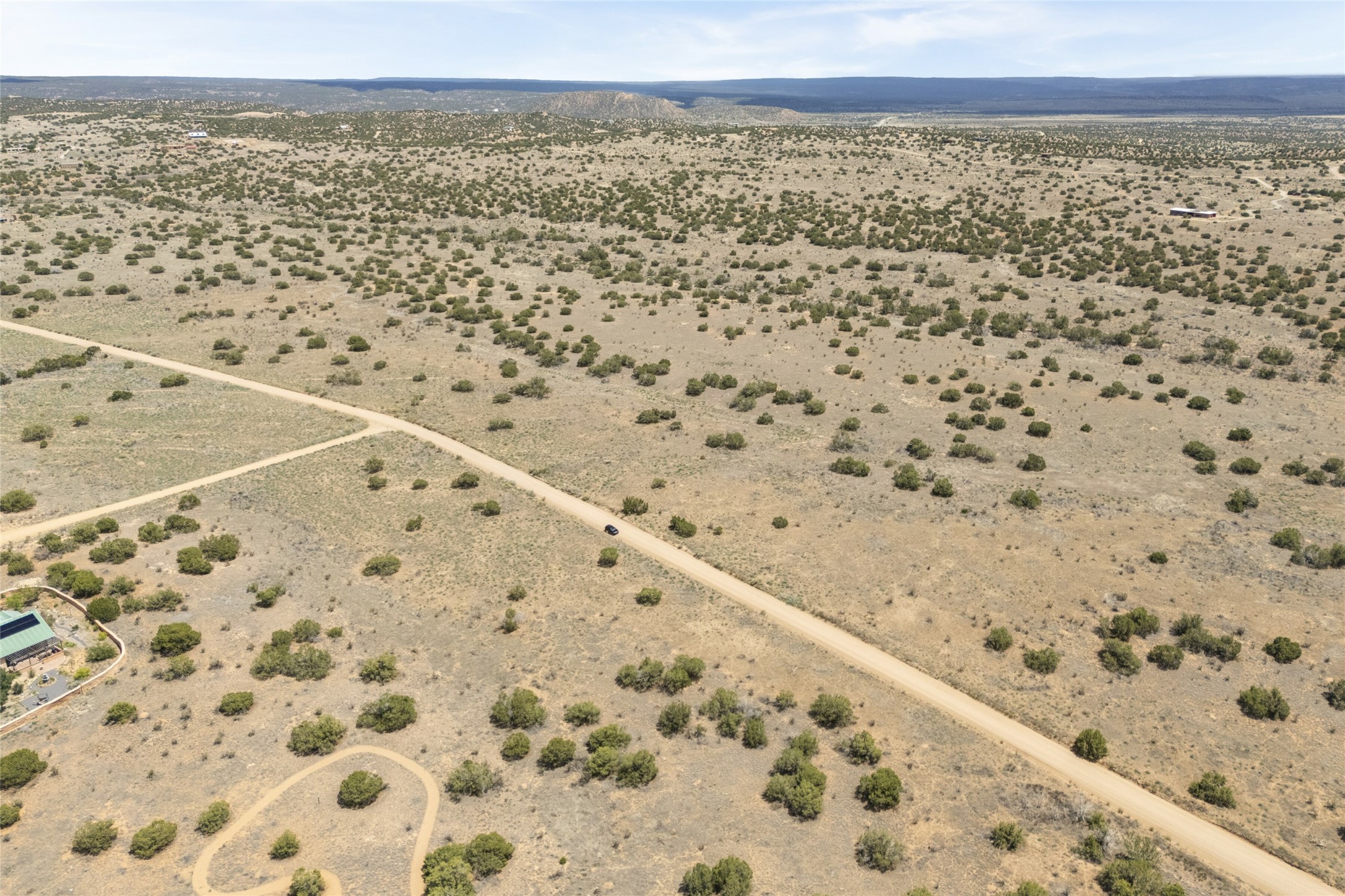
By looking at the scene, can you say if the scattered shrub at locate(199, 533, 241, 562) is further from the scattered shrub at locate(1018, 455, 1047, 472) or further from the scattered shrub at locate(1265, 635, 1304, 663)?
the scattered shrub at locate(1265, 635, 1304, 663)

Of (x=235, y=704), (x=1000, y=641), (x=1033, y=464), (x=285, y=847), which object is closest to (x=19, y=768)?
(x=235, y=704)

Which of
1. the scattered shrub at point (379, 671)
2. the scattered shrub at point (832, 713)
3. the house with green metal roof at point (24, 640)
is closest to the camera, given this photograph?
the scattered shrub at point (832, 713)

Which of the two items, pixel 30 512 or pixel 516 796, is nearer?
pixel 516 796

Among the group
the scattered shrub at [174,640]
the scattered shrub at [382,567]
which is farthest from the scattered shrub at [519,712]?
the scattered shrub at [174,640]

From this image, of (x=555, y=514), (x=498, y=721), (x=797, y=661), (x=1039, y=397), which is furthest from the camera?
(x=1039, y=397)

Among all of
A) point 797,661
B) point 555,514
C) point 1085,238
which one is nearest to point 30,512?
point 555,514

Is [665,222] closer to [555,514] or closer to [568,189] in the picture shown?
[568,189]

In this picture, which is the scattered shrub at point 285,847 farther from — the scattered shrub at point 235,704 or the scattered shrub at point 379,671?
the scattered shrub at point 379,671
